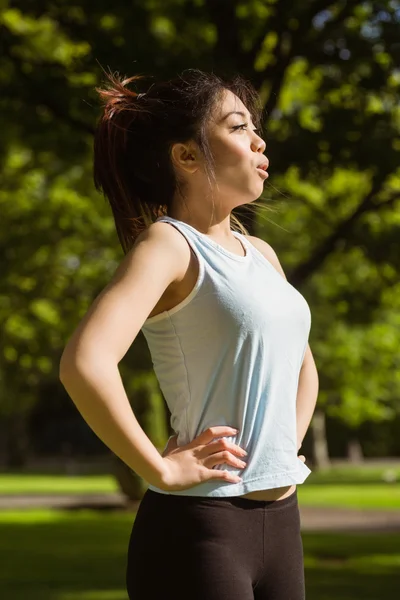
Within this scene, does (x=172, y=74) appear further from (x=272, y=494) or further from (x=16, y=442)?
(x=16, y=442)

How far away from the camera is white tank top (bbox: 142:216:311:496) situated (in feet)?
8.31

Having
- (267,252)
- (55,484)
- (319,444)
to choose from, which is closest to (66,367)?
(267,252)

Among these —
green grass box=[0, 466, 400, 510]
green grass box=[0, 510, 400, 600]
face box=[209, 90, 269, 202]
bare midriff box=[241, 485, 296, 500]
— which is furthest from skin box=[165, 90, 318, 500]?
green grass box=[0, 466, 400, 510]

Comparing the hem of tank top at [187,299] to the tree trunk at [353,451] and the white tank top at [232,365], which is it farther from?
the tree trunk at [353,451]

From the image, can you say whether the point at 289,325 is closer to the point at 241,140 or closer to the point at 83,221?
the point at 241,140

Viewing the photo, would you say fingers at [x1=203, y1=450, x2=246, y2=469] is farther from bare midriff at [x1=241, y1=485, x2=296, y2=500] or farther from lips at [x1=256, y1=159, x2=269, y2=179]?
lips at [x1=256, y1=159, x2=269, y2=179]

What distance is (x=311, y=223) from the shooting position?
64.2 ft

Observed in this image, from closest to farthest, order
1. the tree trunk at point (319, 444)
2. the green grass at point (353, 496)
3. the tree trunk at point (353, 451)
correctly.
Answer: the green grass at point (353, 496)
the tree trunk at point (319, 444)
the tree trunk at point (353, 451)

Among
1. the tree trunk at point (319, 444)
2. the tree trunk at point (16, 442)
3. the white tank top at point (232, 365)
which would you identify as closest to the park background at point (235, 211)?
the white tank top at point (232, 365)

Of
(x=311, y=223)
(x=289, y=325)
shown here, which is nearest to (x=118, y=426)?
(x=289, y=325)

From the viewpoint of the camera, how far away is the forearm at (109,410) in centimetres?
241

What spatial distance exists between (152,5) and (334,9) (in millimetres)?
2081

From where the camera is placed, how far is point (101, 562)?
48.6 feet

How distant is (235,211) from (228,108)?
16.4ft
